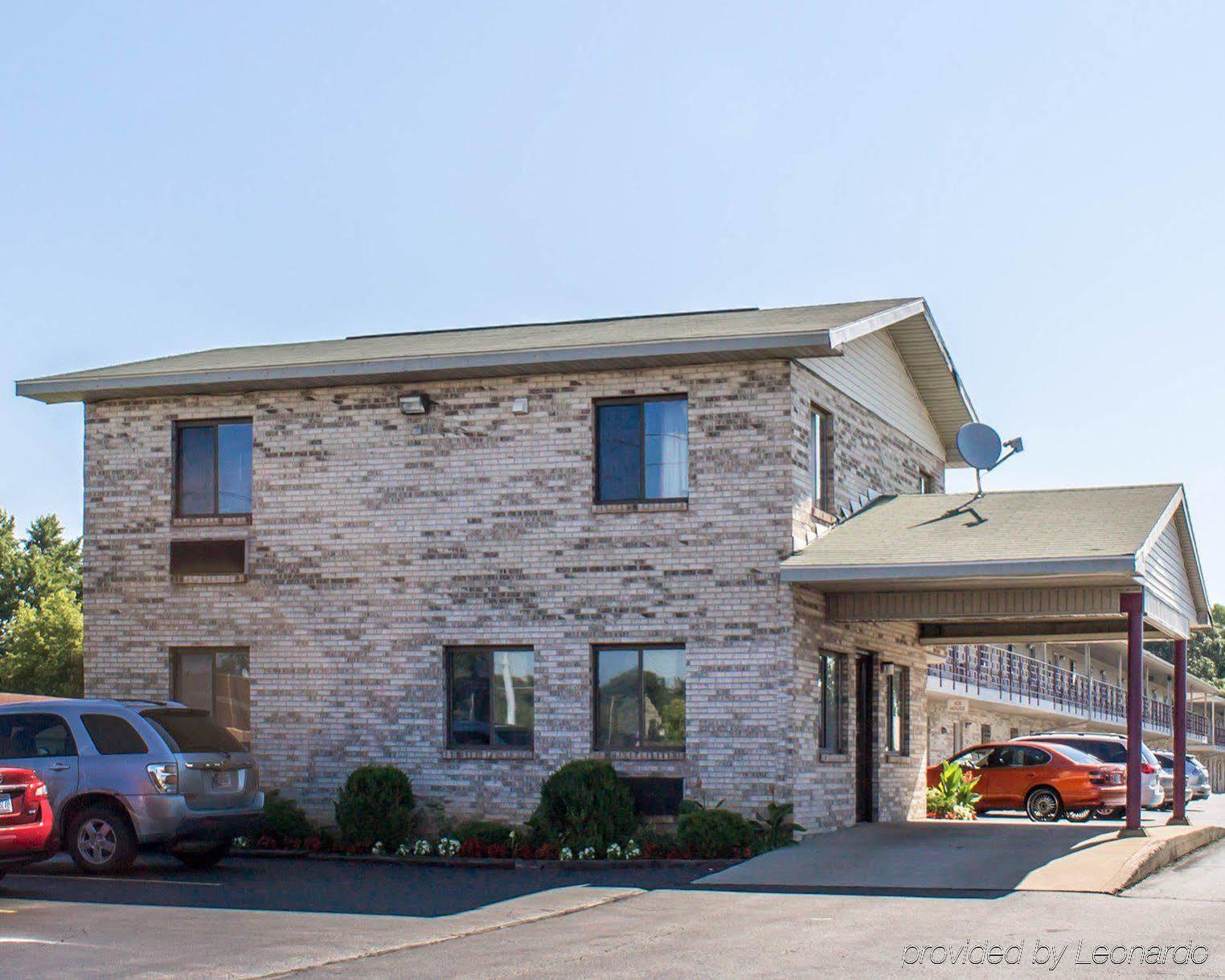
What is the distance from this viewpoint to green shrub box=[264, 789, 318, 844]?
20.7 m

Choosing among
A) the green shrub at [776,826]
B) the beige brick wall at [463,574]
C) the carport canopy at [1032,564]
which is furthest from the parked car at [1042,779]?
the green shrub at [776,826]

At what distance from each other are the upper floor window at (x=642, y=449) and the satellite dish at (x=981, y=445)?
4.17 meters

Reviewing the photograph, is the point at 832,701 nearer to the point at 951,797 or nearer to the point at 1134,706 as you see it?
the point at 1134,706

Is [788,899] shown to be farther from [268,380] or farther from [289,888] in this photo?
[268,380]

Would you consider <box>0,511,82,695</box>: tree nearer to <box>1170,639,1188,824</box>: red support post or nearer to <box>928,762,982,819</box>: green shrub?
<box>928,762,982,819</box>: green shrub

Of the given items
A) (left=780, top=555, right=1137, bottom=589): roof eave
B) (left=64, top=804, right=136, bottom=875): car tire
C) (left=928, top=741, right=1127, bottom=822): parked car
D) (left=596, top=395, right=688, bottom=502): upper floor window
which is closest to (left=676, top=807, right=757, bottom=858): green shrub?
(left=780, top=555, right=1137, bottom=589): roof eave

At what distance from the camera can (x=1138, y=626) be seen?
1900cm

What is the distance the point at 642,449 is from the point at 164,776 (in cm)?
699

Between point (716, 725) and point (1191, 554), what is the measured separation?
7.46 metres

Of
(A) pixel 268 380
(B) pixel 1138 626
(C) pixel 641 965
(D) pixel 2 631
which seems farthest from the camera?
(D) pixel 2 631

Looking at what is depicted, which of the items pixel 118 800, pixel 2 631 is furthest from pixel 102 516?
pixel 2 631

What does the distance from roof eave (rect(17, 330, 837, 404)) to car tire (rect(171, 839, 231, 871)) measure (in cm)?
610

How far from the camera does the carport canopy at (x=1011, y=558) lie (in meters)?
18.6

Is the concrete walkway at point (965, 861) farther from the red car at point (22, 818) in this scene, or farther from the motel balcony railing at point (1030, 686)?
the motel balcony railing at point (1030, 686)
